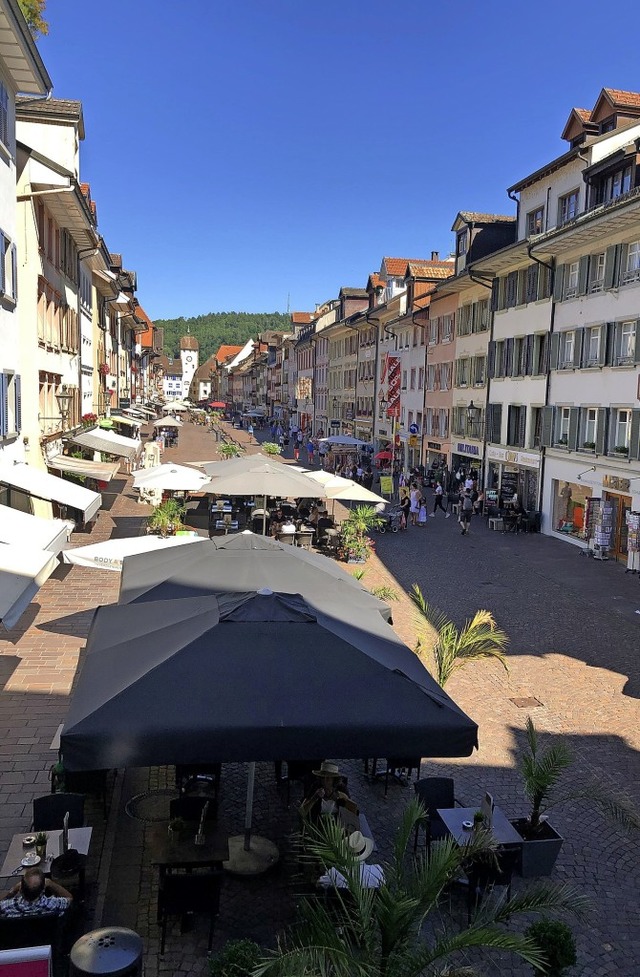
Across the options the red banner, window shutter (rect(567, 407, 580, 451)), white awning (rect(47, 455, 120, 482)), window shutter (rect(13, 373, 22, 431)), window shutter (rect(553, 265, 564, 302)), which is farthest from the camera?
the red banner

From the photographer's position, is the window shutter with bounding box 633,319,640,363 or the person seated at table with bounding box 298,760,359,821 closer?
the person seated at table with bounding box 298,760,359,821

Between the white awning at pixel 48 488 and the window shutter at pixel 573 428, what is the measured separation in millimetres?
14989

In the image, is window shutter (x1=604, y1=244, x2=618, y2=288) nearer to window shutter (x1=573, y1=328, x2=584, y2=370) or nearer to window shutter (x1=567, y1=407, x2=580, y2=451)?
window shutter (x1=573, y1=328, x2=584, y2=370)

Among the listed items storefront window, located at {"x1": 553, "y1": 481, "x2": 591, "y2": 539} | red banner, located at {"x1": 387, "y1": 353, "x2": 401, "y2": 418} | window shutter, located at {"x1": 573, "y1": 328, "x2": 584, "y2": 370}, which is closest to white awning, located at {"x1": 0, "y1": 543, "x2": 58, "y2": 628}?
storefront window, located at {"x1": 553, "y1": 481, "x2": 591, "y2": 539}

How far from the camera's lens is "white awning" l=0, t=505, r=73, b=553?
9.73 metres

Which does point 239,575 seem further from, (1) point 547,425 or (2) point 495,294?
(2) point 495,294

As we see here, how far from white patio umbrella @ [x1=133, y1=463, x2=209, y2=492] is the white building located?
4.46 metres

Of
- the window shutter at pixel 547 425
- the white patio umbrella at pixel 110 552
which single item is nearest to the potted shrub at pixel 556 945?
the white patio umbrella at pixel 110 552

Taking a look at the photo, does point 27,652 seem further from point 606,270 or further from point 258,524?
point 606,270

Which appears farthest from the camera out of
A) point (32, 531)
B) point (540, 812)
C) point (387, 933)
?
point (32, 531)

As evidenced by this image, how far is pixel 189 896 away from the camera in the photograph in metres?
5.62

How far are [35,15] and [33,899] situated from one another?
21.4 metres

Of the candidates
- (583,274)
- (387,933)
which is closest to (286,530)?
(583,274)

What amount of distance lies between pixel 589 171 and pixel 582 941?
929 inches
